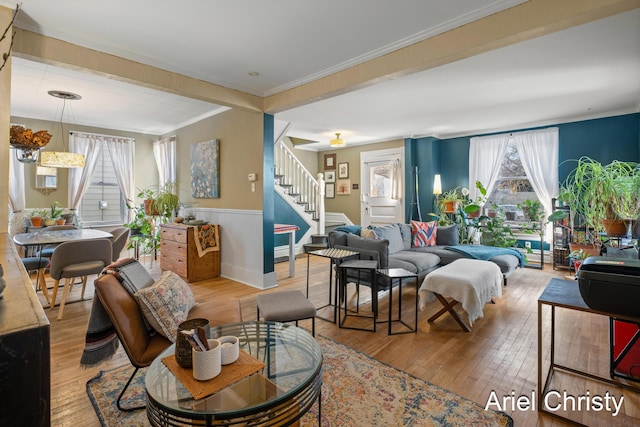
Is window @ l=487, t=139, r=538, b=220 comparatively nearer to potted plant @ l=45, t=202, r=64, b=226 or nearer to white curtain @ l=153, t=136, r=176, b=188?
white curtain @ l=153, t=136, r=176, b=188

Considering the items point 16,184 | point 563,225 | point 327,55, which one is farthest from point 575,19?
point 16,184

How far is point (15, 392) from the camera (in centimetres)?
56

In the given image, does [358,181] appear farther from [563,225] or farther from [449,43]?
[449,43]

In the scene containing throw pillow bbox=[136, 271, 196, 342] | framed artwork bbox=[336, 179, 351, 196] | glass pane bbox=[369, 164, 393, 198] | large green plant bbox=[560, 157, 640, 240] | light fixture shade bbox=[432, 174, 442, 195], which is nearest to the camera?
throw pillow bbox=[136, 271, 196, 342]

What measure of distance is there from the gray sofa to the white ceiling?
187cm

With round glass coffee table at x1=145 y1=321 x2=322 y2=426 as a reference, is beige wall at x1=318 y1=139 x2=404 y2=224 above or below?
above

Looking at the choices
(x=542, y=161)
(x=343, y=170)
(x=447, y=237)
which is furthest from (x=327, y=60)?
(x=343, y=170)

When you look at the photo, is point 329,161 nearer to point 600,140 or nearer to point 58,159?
point 600,140

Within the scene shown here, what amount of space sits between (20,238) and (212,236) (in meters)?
2.18

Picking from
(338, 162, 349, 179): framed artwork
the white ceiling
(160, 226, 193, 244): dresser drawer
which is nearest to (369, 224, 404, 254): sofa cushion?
the white ceiling

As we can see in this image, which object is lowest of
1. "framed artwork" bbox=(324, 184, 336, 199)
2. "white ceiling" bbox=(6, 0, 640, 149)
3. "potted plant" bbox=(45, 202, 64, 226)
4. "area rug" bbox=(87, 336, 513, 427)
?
"area rug" bbox=(87, 336, 513, 427)

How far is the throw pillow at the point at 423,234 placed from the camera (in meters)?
5.04

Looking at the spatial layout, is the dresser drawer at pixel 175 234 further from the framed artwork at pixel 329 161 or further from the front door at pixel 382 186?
the framed artwork at pixel 329 161

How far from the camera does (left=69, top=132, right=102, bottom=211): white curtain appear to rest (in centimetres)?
581
